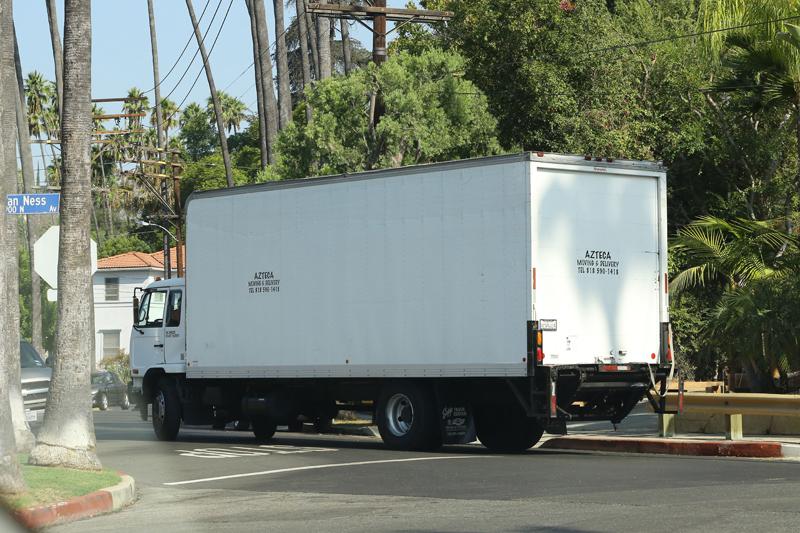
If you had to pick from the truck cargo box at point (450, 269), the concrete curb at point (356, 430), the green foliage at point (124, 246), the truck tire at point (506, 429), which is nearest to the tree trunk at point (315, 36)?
the concrete curb at point (356, 430)

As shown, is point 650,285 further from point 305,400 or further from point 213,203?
point 213,203

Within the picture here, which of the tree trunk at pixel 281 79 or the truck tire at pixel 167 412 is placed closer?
the truck tire at pixel 167 412

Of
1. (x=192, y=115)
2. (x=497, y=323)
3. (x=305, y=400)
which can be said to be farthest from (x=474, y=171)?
(x=192, y=115)

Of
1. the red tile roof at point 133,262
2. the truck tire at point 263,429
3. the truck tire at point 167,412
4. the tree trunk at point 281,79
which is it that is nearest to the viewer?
the truck tire at point 263,429

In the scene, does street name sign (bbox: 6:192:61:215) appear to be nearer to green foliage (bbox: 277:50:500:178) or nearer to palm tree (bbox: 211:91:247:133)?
green foliage (bbox: 277:50:500:178)

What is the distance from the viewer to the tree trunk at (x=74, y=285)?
1594cm

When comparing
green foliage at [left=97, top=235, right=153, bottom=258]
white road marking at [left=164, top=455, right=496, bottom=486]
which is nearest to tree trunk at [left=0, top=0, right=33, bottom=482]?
white road marking at [left=164, top=455, right=496, bottom=486]

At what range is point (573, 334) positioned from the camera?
18344mm

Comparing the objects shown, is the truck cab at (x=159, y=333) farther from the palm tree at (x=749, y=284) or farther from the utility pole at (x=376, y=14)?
the palm tree at (x=749, y=284)

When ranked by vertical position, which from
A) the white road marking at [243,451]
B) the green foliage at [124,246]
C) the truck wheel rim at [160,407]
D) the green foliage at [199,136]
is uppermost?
the green foliage at [199,136]

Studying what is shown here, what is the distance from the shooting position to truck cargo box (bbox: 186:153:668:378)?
18.2 meters

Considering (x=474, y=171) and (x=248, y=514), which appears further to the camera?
(x=474, y=171)

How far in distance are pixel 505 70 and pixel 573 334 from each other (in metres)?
15.7

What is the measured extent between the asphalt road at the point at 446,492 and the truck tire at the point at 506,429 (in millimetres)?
248
